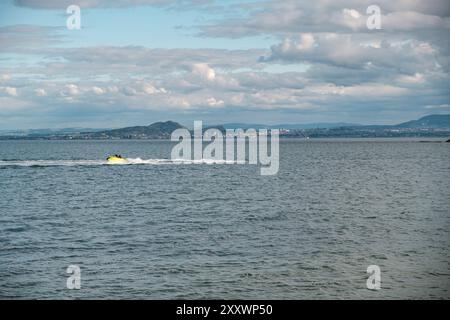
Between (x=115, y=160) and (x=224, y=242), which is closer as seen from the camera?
(x=224, y=242)

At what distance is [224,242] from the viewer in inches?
1753

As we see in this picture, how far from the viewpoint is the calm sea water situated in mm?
33250

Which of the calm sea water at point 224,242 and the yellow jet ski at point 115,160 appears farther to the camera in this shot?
the yellow jet ski at point 115,160

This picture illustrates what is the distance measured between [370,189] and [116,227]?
160 feet

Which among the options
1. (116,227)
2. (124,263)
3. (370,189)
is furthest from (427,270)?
(370,189)

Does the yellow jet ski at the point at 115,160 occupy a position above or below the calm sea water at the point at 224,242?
above

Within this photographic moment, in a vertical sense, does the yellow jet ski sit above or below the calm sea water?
above

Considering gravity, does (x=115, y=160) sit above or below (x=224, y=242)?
above

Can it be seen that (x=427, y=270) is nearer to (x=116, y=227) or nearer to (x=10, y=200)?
(x=116, y=227)

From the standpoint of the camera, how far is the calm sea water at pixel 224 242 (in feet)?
109

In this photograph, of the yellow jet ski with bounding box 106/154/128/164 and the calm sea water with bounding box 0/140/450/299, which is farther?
the yellow jet ski with bounding box 106/154/128/164

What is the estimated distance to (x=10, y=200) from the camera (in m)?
74.5
